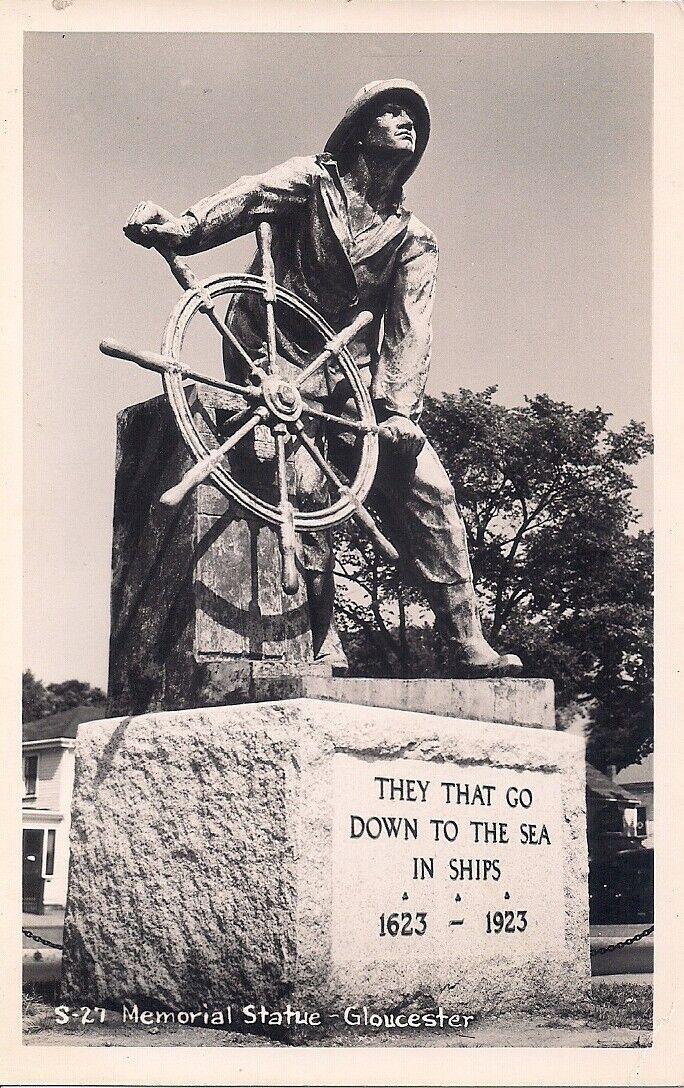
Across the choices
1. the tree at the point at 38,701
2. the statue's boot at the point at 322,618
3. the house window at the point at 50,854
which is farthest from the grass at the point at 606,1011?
the house window at the point at 50,854

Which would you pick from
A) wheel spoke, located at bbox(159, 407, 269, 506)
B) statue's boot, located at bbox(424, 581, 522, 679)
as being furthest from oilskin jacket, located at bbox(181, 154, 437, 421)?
statue's boot, located at bbox(424, 581, 522, 679)

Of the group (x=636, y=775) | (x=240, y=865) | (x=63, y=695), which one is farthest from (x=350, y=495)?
(x=63, y=695)

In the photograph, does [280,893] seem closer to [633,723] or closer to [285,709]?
[285,709]

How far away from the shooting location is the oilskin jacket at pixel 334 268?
6727mm

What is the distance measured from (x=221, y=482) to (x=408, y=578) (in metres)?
1.56

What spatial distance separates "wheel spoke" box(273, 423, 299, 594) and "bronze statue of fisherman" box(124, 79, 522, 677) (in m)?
0.46

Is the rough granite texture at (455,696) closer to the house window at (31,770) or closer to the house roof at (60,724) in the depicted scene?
the house window at (31,770)

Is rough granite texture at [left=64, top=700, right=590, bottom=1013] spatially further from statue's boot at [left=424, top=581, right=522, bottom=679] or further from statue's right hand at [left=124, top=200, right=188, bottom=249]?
statue's right hand at [left=124, top=200, right=188, bottom=249]

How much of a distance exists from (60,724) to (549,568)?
304 inches

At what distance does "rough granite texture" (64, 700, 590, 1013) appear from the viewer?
213 inches

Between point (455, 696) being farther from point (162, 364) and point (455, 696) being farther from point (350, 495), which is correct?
point (162, 364)

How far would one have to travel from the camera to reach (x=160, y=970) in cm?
572

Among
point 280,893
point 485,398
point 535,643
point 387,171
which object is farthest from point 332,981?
point 485,398

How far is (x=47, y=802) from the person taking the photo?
1609cm
